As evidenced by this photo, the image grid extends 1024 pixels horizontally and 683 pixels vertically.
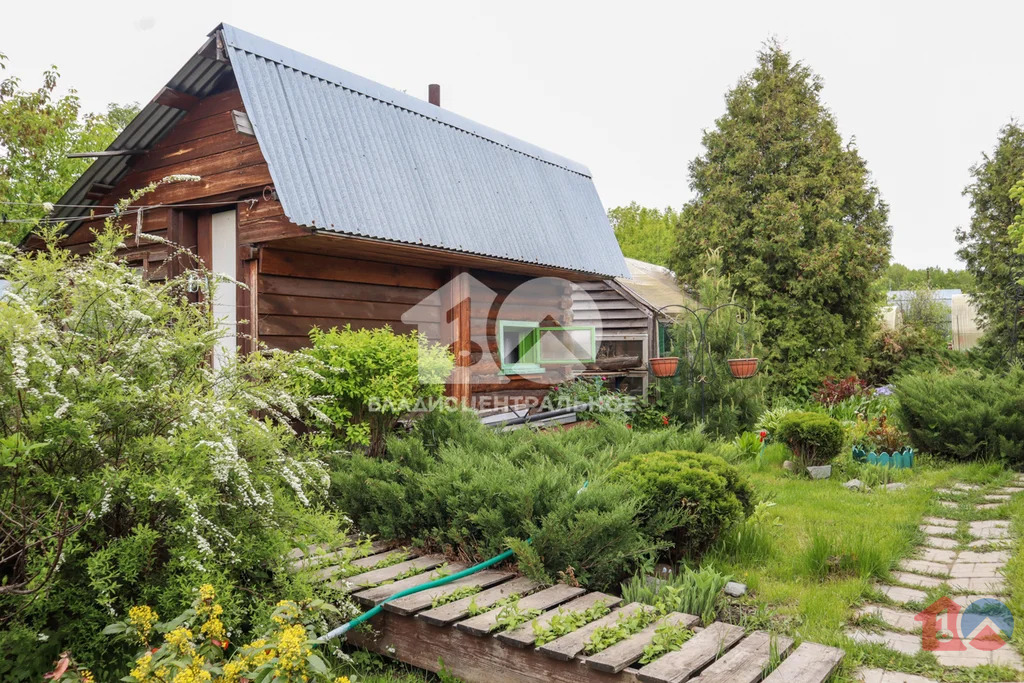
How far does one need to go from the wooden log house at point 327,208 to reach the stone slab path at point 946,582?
510cm

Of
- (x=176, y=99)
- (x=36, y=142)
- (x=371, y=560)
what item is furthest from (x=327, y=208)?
(x=36, y=142)

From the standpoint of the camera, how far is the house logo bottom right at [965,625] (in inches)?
142

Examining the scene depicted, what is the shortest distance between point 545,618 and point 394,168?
5866mm

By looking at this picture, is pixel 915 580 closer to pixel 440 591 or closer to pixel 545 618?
pixel 545 618

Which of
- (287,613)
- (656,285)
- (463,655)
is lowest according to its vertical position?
(463,655)

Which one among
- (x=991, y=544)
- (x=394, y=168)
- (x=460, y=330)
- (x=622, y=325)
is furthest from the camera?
(x=622, y=325)

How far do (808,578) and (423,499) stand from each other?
99.8 inches

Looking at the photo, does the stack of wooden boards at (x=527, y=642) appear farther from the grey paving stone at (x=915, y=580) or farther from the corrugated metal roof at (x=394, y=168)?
the corrugated metal roof at (x=394, y=168)

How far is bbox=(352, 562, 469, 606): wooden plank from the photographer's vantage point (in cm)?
357

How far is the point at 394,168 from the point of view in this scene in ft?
26.2

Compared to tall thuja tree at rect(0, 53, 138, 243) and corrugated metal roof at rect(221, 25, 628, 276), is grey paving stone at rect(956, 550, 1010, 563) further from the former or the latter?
tall thuja tree at rect(0, 53, 138, 243)

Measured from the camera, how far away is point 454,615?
330cm

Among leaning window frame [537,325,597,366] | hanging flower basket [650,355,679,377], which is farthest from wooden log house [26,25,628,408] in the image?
hanging flower basket [650,355,679,377]

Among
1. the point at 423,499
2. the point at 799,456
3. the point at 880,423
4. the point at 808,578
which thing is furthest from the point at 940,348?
the point at 423,499
